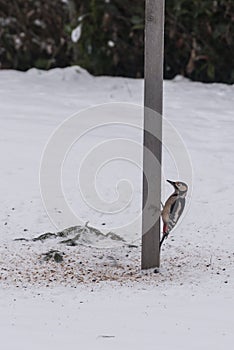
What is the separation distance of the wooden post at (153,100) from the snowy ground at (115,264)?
365 millimetres

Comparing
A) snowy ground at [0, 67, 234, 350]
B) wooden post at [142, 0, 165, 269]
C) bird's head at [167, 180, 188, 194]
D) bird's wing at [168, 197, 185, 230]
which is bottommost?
snowy ground at [0, 67, 234, 350]

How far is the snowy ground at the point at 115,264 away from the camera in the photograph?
405 cm

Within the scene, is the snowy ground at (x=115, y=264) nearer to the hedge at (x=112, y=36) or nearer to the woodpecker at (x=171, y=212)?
the woodpecker at (x=171, y=212)

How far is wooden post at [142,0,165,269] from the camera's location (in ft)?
16.1

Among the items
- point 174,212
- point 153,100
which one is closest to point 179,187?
point 174,212

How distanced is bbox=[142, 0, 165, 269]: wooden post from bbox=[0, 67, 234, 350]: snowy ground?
365 millimetres

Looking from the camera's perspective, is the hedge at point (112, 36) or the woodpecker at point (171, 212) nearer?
the woodpecker at point (171, 212)

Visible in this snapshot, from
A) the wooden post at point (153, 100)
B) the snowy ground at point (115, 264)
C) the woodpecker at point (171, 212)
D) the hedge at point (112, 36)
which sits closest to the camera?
the snowy ground at point (115, 264)

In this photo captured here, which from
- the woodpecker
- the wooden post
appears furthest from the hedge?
the woodpecker

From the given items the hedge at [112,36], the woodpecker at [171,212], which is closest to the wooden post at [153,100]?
the woodpecker at [171,212]

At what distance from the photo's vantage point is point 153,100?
16.2ft

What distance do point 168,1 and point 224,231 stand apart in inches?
197

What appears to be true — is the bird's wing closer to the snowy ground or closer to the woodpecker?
the woodpecker

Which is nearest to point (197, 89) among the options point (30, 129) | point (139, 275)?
point (30, 129)
